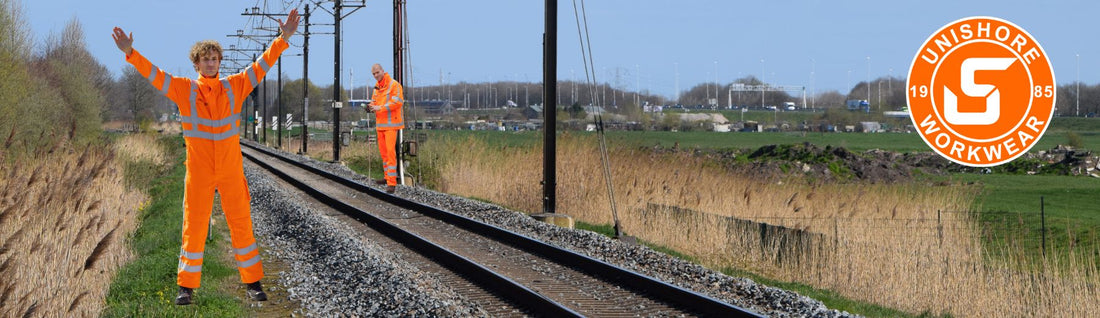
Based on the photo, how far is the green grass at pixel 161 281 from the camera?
29.3ft

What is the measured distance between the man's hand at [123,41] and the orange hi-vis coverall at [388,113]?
14.4 meters

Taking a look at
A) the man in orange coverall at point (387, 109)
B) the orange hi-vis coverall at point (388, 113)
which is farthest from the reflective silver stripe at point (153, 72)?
the orange hi-vis coverall at point (388, 113)

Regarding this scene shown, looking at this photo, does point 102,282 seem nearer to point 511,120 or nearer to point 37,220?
point 37,220

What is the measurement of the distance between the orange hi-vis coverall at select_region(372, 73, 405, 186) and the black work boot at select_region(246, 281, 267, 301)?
12.3 m

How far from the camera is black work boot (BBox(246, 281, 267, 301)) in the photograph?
9117 millimetres

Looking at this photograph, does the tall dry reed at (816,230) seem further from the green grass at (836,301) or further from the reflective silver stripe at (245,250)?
the reflective silver stripe at (245,250)

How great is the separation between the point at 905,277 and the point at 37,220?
31.2 ft

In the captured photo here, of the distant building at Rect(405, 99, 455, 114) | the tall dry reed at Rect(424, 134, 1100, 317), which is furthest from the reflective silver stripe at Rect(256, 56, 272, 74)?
the distant building at Rect(405, 99, 455, 114)

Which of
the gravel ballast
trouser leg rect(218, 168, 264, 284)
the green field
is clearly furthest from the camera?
the green field

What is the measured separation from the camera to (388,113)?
22281 mm

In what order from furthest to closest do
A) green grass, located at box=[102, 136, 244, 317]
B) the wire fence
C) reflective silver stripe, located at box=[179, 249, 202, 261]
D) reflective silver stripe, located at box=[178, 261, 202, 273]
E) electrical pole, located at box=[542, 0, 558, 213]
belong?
electrical pole, located at box=[542, 0, 558, 213], the wire fence, green grass, located at box=[102, 136, 244, 317], reflective silver stripe, located at box=[178, 261, 202, 273], reflective silver stripe, located at box=[179, 249, 202, 261]

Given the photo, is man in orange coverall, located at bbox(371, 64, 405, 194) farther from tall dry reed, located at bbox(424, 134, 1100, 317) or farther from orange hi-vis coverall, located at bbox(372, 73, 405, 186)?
tall dry reed, located at bbox(424, 134, 1100, 317)

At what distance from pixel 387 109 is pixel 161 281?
1176 centimetres

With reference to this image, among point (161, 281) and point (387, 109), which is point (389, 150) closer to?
point (387, 109)
